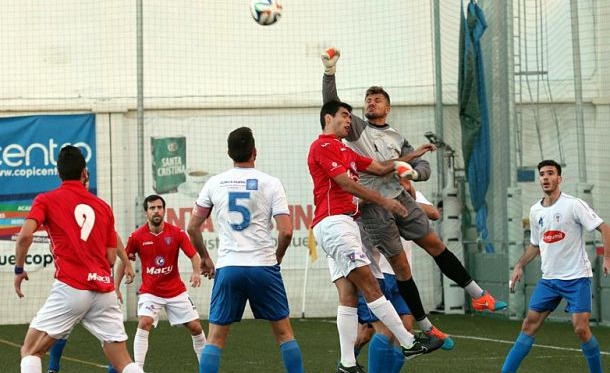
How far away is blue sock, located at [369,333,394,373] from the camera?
1048cm

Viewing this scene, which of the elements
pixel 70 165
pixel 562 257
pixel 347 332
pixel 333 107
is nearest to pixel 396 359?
pixel 347 332

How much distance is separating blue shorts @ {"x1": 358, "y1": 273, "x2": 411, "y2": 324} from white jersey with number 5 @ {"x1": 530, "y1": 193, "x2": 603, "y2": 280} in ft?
5.22

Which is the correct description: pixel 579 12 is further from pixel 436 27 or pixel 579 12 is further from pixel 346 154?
pixel 346 154

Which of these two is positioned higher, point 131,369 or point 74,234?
point 74,234

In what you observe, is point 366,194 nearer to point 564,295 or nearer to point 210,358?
point 210,358

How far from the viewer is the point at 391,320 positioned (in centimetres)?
994

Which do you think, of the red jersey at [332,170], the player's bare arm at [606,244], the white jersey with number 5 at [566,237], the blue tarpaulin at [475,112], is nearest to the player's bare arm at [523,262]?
the white jersey with number 5 at [566,237]

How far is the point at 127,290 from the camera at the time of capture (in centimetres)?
2148

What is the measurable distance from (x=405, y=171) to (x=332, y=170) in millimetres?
588

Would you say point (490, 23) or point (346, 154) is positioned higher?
point (490, 23)

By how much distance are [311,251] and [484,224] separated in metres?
2.99

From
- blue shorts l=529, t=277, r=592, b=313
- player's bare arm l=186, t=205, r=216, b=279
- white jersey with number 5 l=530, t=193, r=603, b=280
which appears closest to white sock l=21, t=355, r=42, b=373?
player's bare arm l=186, t=205, r=216, b=279

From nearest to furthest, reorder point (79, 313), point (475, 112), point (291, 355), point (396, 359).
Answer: point (79, 313)
point (291, 355)
point (396, 359)
point (475, 112)

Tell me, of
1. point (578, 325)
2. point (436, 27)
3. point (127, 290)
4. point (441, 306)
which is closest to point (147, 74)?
point (127, 290)
